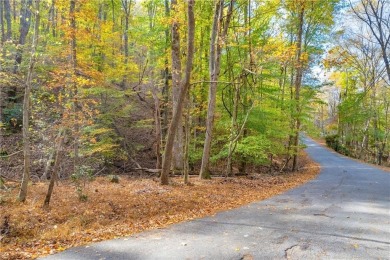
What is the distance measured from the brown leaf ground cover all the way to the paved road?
60 cm

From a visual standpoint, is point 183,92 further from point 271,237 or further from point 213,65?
point 271,237

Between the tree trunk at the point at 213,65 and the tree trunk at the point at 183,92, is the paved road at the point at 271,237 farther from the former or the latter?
the tree trunk at the point at 213,65

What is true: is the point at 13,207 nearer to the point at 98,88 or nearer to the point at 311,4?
the point at 98,88

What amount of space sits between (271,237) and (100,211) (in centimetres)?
416

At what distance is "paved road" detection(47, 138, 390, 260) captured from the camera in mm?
4469

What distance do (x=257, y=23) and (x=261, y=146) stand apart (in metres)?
6.75

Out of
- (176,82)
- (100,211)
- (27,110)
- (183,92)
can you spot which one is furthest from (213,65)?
(100,211)

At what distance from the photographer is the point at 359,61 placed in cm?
2914

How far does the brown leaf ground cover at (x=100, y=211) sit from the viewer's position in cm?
536

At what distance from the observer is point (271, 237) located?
5211 millimetres

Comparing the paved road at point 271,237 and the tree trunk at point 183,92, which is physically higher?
the tree trunk at point 183,92

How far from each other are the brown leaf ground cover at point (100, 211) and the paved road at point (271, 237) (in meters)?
0.60

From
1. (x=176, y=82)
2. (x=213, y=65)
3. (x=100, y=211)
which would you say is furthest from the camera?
(x=176, y=82)

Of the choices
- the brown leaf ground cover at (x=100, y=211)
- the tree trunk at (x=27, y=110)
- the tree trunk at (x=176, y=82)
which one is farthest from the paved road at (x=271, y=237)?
the tree trunk at (x=176, y=82)
